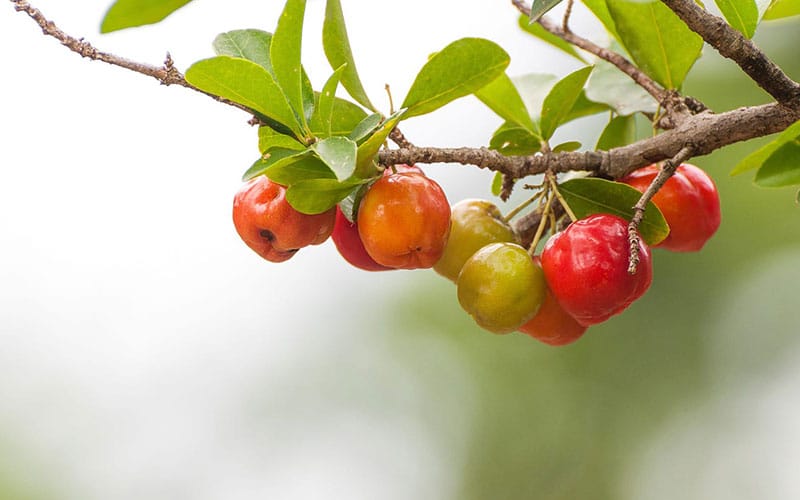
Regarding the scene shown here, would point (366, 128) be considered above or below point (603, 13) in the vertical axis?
below

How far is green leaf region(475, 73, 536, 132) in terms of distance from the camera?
1523mm

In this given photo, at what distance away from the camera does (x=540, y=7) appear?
108 centimetres

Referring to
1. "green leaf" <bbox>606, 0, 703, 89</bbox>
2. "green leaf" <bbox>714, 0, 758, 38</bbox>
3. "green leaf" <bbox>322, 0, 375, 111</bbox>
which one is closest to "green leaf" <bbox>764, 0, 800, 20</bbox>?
"green leaf" <bbox>606, 0, 703, 89</bbox>

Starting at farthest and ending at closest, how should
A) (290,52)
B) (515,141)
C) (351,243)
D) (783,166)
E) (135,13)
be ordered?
1. (515,141)
2. (351,243)
3. (290,52)
4. (783,166)
5. (135,13)

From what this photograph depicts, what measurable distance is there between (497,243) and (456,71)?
0.28m

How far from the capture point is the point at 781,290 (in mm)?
4863

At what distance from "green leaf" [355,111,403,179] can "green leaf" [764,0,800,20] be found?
698 mm

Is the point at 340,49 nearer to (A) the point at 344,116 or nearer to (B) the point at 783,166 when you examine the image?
(A) the point at 344,116

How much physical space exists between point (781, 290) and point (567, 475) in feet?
6.00

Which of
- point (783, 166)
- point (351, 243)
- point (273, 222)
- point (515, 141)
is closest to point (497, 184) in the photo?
point (515, 141)

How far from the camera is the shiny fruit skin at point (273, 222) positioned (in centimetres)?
125

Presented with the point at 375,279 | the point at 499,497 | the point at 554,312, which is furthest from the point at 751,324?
the point at 554,312

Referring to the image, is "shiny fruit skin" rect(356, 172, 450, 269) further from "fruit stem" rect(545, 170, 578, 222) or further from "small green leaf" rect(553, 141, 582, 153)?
"small green leaf" rect(553, 141, 582, 153)

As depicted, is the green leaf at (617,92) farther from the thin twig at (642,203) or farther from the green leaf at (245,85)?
the green leaf at (245,85)
